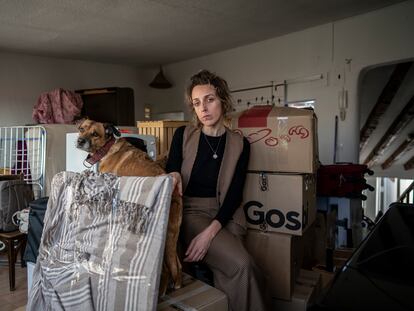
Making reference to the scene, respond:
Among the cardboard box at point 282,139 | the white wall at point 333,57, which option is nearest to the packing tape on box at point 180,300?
the cardboard box at point 282,139

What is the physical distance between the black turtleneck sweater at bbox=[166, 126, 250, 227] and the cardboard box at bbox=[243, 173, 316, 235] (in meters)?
0.14

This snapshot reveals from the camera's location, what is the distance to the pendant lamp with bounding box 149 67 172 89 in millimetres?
5070

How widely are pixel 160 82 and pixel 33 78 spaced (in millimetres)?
1793

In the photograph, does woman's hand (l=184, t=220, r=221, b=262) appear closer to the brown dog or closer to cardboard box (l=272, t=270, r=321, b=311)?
the brown dog

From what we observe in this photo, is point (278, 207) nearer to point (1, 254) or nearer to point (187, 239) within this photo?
point (187, 239)

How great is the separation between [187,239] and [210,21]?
2.55 metres

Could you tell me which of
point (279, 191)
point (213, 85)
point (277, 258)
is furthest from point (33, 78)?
point (277, 258)

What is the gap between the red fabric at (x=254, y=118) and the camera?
64.6 inches

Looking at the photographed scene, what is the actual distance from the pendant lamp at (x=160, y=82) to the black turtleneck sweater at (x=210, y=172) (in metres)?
3.77

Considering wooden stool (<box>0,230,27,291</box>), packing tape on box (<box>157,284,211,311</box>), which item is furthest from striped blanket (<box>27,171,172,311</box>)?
wooden stool (<box>0,230,27,291</box>)

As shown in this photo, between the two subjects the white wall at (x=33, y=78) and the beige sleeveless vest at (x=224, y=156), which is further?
the white wall at (x=33, y=78)

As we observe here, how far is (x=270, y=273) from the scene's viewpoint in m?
1.56

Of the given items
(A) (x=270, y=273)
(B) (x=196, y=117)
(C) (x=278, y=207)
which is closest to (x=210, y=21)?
(B) (x=196, y=117)

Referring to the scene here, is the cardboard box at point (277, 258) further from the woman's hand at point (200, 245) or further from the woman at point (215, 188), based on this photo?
the woman's hand at point (200, 245)
